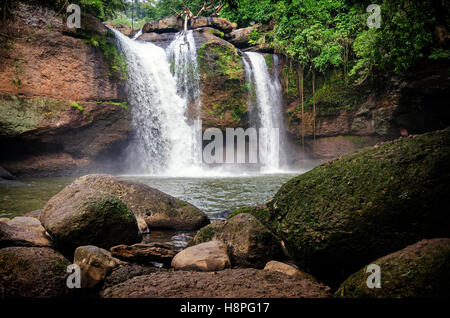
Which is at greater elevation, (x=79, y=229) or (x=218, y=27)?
(x=218, y=27)

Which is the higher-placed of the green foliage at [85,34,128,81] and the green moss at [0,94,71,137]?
the green foliage at [85,34,128,81]

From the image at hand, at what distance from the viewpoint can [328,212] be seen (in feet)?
8.99

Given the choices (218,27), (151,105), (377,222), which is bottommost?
(377,222)

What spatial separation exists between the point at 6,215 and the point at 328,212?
6199 mm

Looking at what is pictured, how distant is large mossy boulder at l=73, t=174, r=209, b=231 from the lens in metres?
5.12

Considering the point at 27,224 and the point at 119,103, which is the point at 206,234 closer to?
the point at 27,224

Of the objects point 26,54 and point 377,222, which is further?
point 26,54

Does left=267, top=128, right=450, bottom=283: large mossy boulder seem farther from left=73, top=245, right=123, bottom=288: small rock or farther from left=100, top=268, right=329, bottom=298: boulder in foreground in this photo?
left=73, top=245, right=123, bottom=288: small rock

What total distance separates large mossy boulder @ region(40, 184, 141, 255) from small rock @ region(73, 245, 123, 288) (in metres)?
0.56

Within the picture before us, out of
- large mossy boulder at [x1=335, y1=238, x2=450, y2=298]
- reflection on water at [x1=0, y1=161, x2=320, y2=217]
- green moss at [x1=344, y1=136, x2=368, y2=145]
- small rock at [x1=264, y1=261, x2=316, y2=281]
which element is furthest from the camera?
green moss at [x1=344, y1=136, x2=368, y2=145]

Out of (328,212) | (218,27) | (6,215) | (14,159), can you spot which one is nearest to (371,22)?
(328,212)

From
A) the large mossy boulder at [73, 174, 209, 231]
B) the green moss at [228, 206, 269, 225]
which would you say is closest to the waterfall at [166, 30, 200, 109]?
the large mossy boulder at [73, 174, 209, 231]

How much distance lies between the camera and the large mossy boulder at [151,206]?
512cm
